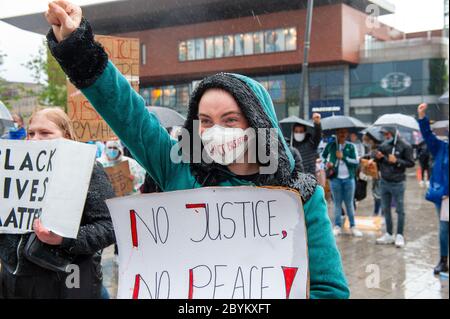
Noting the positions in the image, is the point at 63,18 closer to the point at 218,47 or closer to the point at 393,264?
the point at 218,47

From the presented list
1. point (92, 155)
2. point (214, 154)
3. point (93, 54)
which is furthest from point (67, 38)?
point (214, 154)

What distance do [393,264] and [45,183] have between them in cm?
442

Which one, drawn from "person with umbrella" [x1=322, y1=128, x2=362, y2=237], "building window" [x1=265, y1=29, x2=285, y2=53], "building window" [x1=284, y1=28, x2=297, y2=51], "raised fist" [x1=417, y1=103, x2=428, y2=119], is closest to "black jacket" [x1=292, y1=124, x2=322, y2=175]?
"person with umbrella" [x1=322, y1=128, x2=362, y2=237]

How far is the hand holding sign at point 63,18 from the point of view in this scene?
42.2 inches

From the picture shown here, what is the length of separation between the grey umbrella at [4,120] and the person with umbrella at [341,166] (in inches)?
140

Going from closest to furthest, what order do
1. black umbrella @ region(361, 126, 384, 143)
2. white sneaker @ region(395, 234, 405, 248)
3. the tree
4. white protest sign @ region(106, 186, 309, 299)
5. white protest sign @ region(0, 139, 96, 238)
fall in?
white protest sign @ region(106, 186, 309, 299)
white protest sign @ region(0, 139, 96, 238)
the tree
white sneaker @ region(395, 234, 405, 248)
black umbrella @ region(361, 126, 384, 143)

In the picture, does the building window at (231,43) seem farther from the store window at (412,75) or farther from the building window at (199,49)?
the store window at (412,75)

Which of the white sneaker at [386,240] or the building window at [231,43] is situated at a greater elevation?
the building window at [231,43]

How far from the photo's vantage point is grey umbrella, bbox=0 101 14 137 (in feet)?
5.09

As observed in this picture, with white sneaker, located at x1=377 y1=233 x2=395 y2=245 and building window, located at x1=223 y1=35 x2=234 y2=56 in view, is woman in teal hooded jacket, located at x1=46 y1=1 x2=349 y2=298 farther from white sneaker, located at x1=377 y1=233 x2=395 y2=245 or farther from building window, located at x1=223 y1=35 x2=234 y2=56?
white sneaker, located at x1=377 y1=233 x2=395 y2=245

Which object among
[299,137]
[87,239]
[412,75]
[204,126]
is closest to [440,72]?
[299,137]

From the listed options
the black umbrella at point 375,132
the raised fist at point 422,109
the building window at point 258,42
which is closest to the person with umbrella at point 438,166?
the raised fist at point 422,109

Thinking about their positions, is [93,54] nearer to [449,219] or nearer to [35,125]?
[35,125]

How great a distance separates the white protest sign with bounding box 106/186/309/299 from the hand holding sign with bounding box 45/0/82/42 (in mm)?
421
